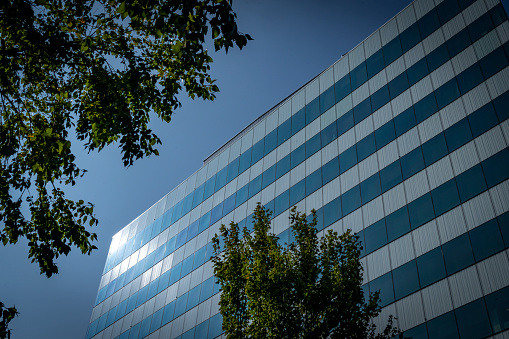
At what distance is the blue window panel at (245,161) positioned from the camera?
135 feet

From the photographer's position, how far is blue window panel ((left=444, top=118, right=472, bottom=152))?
25578 mm

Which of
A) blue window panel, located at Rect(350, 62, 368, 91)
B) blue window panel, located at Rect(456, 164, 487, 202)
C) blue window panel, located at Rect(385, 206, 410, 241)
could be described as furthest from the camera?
blue window panel, located at Rect(350, 62, 368, 91)

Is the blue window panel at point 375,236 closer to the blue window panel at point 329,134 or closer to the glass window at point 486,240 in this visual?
the glass window at point 486,240

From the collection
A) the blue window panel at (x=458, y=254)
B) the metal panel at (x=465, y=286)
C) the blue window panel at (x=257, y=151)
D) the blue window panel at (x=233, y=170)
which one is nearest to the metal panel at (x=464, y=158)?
the blue window panel at (x=458, y=254)

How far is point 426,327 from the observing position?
71.8 feet

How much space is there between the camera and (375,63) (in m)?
34.1

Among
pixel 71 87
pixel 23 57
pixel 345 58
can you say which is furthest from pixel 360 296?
pixel 345 58

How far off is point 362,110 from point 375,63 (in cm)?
373

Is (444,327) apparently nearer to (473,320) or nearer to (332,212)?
(473,320)

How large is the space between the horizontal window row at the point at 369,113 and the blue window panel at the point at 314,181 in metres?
2.00

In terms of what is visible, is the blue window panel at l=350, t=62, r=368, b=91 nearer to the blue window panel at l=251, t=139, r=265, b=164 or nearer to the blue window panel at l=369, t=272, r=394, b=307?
the blue window panel at l=251, t=139, r=265, b=164

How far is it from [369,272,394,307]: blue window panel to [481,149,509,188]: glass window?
6559 millimetres

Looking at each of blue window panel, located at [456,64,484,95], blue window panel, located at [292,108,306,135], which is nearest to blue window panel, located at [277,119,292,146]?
blue window panel, located at [292,108,306,135]

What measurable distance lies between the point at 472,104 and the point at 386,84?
22.8ft
